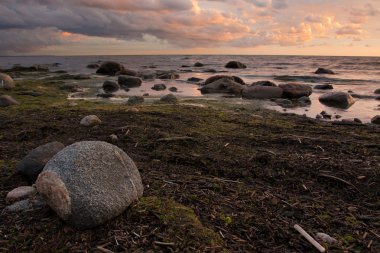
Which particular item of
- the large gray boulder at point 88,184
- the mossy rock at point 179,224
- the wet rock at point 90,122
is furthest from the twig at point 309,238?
the wet rock at point 90,122

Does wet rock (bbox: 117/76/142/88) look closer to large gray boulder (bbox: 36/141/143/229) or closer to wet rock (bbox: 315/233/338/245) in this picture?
large gray boulder (bbox: 36/141/143/229)

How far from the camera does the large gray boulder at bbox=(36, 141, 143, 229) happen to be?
3.25 m

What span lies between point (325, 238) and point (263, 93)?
14.8 metres

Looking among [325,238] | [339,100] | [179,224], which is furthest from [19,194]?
[339,100]

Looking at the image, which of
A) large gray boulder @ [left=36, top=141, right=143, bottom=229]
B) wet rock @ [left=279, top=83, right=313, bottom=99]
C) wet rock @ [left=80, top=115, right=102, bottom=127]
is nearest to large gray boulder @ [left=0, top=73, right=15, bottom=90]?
wet rock @ [left=80, top=115, right=102, bottom=127]

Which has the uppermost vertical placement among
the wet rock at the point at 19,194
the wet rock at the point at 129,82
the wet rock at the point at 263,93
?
the wet rock at the point at 19,194

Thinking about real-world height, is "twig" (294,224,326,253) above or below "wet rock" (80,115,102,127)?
below

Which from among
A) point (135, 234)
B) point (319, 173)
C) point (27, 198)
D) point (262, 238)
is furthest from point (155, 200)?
point (319, 173)

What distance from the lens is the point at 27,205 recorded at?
3686 mm

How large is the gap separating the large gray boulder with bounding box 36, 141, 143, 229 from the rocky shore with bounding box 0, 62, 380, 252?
0.04 ft

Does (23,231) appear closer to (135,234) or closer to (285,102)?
(135,234)

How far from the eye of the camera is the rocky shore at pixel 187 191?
3248 mm

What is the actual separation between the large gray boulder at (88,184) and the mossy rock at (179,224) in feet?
0.65

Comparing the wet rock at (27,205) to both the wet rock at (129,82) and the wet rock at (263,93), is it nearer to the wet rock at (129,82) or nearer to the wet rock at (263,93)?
the wet rock at (263,93)
